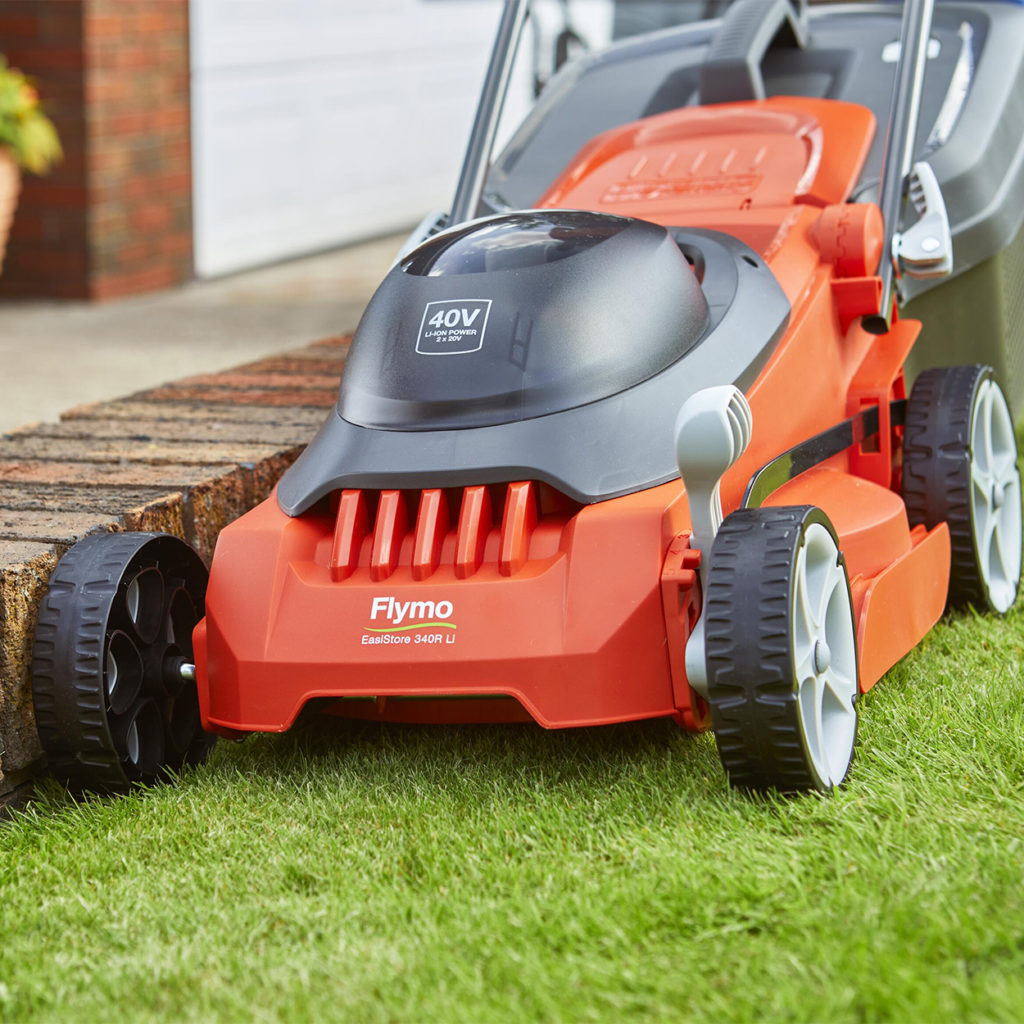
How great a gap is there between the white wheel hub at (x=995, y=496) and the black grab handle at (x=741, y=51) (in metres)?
0.84

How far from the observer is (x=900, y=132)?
10.0 feet

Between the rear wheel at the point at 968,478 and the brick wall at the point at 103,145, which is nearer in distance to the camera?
the rear wheel at the point at 968,478

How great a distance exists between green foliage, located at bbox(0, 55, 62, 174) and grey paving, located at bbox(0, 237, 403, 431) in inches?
23.5

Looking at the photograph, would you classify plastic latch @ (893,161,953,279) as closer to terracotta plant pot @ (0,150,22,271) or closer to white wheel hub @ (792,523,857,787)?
white wheel hub @ (792,523,857,787)

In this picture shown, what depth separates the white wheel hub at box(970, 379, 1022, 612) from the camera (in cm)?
301

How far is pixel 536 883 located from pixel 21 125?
178 inches

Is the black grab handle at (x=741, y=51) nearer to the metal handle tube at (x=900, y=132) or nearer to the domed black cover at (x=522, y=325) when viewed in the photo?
the metal handle tube at (x=900, y=132)

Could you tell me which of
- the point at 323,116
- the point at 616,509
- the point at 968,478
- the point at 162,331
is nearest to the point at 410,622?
the point at 616,509

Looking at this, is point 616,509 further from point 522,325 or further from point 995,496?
point 995,496

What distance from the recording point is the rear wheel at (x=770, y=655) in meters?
2.09

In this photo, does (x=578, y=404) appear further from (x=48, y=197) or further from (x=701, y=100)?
(x=48, y=197)

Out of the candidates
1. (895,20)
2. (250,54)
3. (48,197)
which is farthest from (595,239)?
(250,54)

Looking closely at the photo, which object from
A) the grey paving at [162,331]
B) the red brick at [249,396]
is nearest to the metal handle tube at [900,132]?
the red brick at [249,396]

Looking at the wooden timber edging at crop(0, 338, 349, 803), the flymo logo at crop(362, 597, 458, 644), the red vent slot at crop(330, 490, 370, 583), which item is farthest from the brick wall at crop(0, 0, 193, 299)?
the flymo logo at crop(362, 597, 458, 644)
